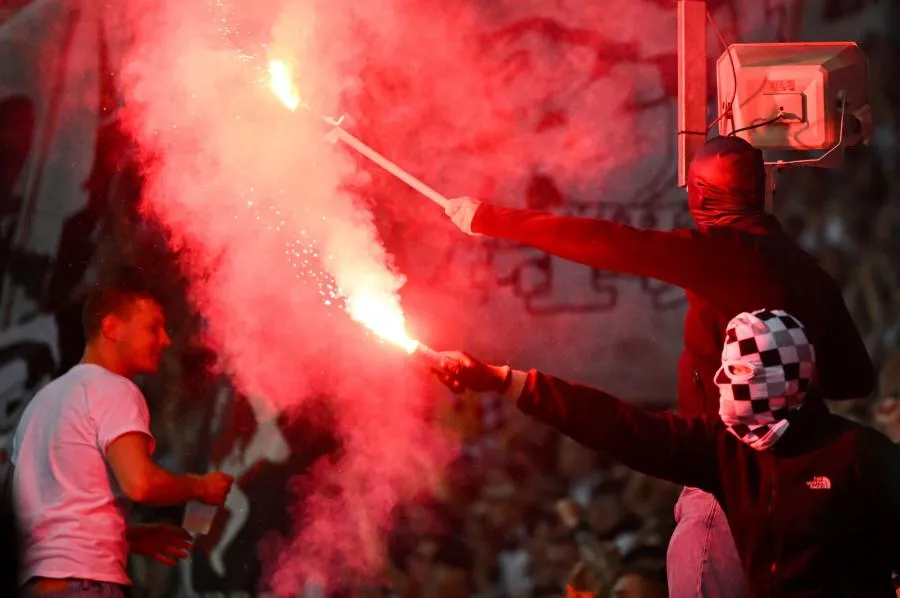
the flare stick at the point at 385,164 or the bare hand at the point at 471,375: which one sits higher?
the flare stick at the point at 385,164

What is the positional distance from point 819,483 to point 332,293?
80.4 inches

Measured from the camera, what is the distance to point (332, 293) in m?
4.09

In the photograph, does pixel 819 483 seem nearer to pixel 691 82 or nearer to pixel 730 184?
pixel 730 184

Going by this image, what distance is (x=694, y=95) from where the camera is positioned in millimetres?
3936

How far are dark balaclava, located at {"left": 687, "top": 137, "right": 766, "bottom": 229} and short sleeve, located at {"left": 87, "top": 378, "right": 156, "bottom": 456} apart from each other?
224 centimetres

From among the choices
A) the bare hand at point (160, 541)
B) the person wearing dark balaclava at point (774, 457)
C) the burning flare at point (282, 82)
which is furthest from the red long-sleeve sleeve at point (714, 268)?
the bare hand at point (160, 541)

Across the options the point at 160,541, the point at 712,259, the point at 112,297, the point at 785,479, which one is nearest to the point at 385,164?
the point at 112,297

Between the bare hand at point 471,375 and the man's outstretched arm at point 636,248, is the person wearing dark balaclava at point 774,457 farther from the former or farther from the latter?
the man's outstretched arm at point 636,248

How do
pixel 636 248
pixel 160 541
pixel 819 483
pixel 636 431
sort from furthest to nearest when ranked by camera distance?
pixel 160 541
pixel 636 248
pixel 636 431
pixel 819 483

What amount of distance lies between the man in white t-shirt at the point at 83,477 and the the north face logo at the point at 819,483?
7.63 ft

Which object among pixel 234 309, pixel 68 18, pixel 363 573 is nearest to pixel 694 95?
pixel 234 309

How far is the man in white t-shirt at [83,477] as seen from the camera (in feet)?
11.2

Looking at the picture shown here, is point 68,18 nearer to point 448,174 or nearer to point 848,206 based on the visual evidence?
point 448,174

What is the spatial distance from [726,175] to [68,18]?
2.84 m
